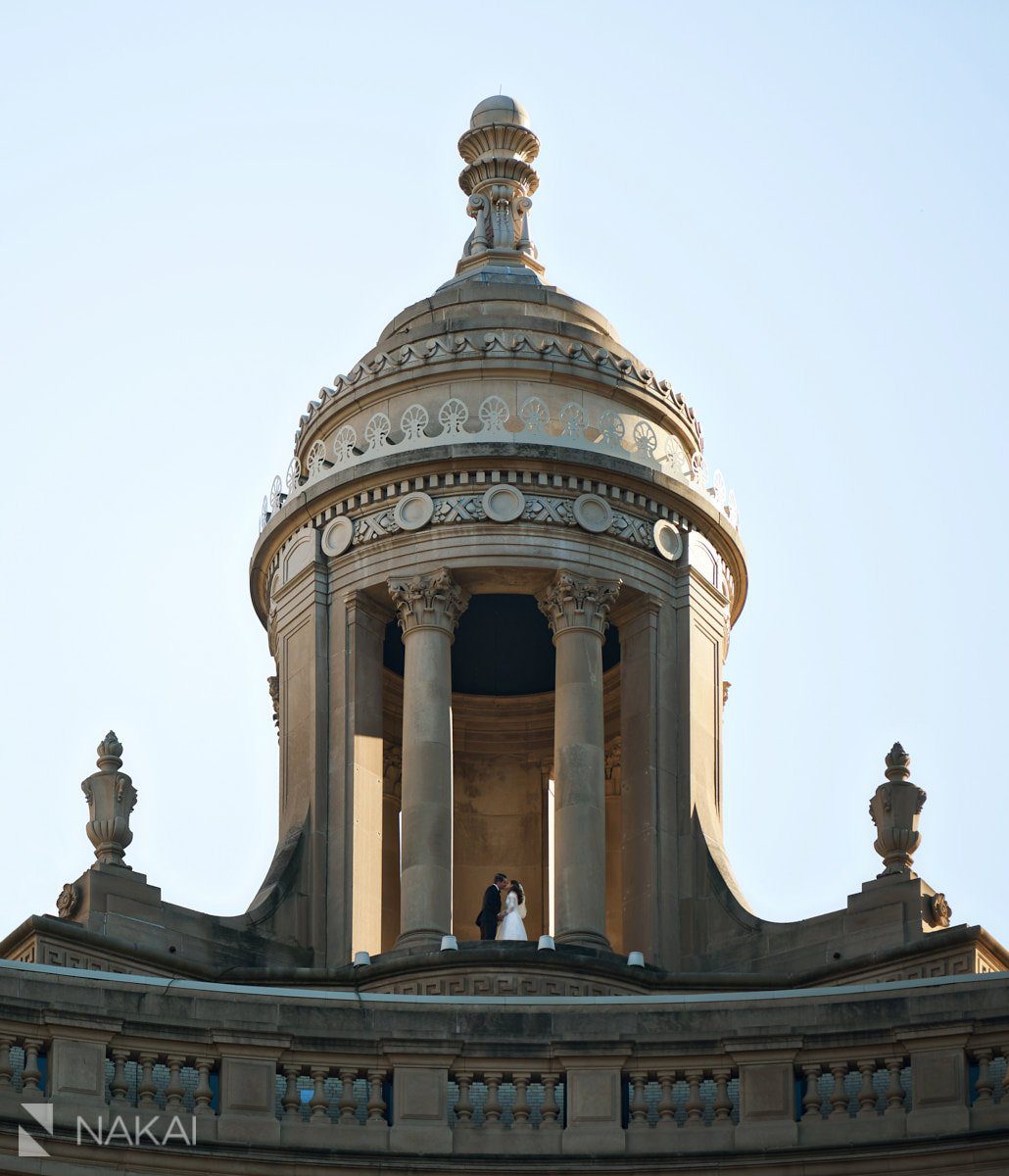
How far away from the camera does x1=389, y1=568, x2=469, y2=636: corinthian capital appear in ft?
187

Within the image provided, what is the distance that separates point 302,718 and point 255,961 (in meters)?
5.23

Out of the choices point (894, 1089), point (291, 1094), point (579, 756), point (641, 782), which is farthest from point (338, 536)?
point (894, 1089)

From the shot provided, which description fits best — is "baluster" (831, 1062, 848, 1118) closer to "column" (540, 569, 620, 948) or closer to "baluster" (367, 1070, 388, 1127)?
"baluster" (367, 1070, 388, 1127)

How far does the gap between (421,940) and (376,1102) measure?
19.5 meters

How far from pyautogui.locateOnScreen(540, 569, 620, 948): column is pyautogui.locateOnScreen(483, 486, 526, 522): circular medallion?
52.9 inches

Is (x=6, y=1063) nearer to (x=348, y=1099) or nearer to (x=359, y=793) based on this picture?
(x=348, y=1099)

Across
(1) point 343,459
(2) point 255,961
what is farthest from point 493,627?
(2) point 255,961

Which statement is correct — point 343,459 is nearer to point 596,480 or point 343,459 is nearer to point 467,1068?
point 596,480

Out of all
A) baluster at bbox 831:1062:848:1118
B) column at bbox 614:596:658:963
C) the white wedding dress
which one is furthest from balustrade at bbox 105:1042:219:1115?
column at bbox 614:596:658:963

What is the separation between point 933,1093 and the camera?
110ft

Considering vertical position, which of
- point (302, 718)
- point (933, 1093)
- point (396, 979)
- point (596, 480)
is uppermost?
point (596, 480)

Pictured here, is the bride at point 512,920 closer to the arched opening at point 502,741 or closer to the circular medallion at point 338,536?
the arched opening at point 502,741

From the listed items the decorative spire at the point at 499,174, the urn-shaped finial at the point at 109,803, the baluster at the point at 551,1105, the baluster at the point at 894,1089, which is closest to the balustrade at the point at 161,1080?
the baluster at the point at 551,1105

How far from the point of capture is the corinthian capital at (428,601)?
5697cm
